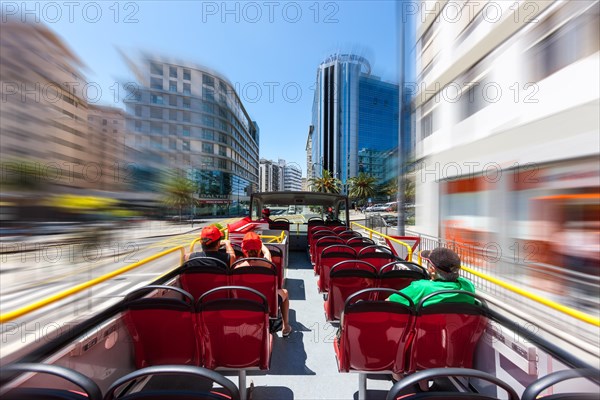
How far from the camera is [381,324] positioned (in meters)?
2.02

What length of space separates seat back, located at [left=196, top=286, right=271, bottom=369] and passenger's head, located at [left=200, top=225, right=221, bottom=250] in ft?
4.55

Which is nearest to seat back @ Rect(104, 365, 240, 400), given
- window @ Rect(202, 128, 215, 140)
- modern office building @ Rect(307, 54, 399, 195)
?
window @ Rect(202, 128, 215, 140)

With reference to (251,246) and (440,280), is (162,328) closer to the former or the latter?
(251,246)

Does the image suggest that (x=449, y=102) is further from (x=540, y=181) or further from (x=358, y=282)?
(x=358, y=282)

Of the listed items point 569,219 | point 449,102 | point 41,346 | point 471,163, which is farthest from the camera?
point 449,102

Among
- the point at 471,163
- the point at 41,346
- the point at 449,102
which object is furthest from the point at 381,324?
the point at 449,102

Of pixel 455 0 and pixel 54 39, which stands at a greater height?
pixel 455 0

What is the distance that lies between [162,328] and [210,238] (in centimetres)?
140

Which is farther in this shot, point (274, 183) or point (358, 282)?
point (274, 183)

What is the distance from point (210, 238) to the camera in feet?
11.1

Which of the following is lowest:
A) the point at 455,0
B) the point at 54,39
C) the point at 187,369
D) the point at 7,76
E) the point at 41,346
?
the point at 41,346

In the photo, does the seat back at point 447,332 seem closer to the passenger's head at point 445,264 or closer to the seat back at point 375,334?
the seat back at point 375,334

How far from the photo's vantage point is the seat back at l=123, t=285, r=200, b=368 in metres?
2.01

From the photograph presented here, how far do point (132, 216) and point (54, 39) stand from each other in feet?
39.6
